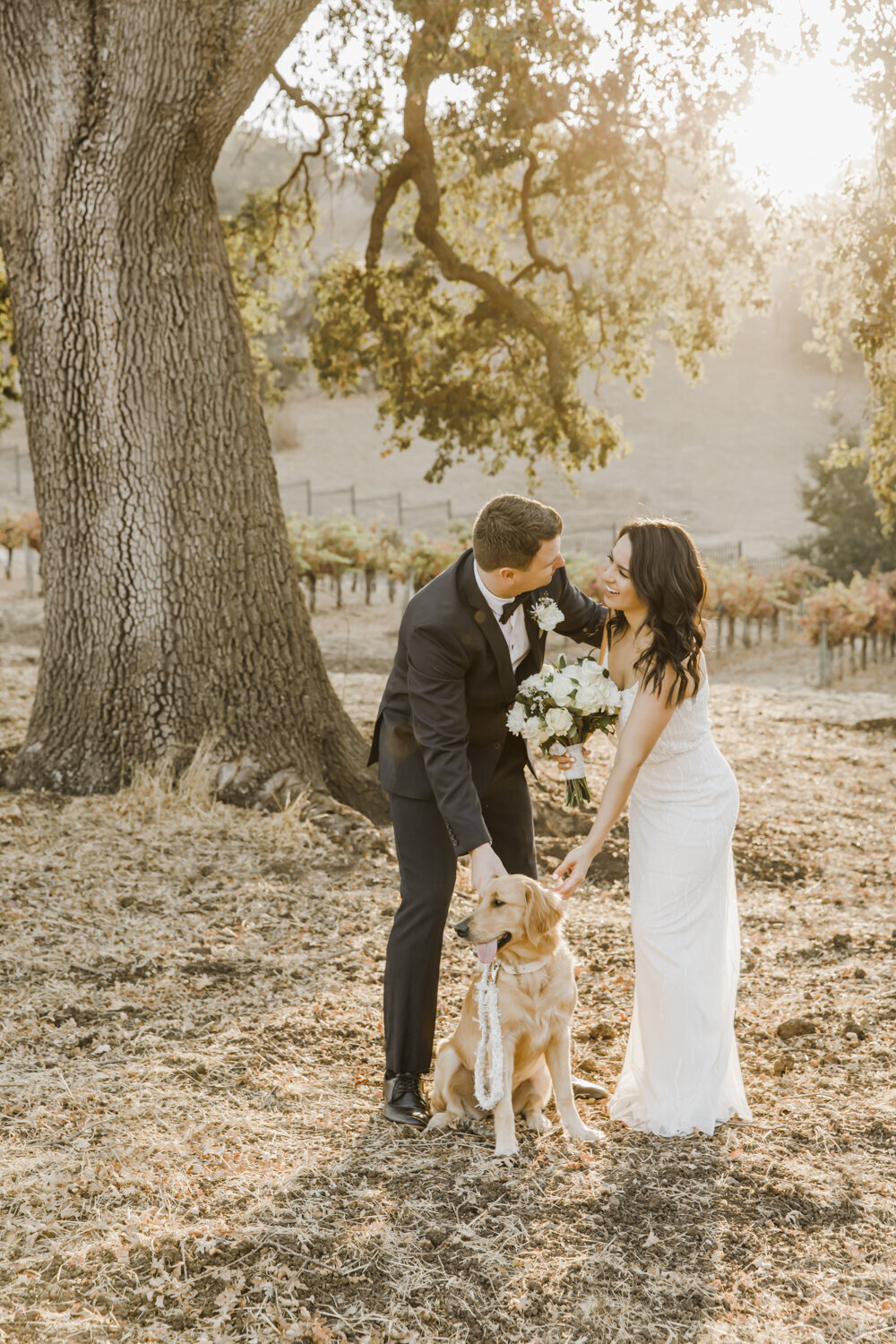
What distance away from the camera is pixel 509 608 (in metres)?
4.12

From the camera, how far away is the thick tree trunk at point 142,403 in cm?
680

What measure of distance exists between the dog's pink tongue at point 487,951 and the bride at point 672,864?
0.35 meters

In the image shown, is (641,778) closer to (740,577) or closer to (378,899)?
(378,899)

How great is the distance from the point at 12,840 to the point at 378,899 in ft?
7.11

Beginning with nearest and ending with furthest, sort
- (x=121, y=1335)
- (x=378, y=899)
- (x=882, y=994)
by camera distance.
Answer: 1. (x=121, y=1335)
2. (x=882, y=994)
3. (x=378, y=899)

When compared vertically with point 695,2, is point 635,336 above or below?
below

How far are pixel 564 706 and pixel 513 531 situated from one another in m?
0.67

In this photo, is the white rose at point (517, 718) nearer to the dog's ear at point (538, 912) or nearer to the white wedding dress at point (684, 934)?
the white wedding dress at point (684, 934)

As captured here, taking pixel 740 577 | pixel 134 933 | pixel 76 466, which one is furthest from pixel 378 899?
pixel 740 577

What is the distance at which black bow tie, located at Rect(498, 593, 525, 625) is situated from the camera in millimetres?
4094

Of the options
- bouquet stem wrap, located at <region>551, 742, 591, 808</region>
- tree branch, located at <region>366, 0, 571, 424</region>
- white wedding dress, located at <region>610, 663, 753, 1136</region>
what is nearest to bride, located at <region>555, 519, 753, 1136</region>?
white wedding dress, located at <region>610, 663, 753, 1136</region>

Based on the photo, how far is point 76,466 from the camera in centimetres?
A: 718

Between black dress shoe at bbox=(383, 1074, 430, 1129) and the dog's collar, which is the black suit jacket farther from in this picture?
black dress shoe at bbox=(383, 1074, 430, 1129)

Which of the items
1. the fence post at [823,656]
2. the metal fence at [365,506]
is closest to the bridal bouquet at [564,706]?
the fence post at [823,656]
